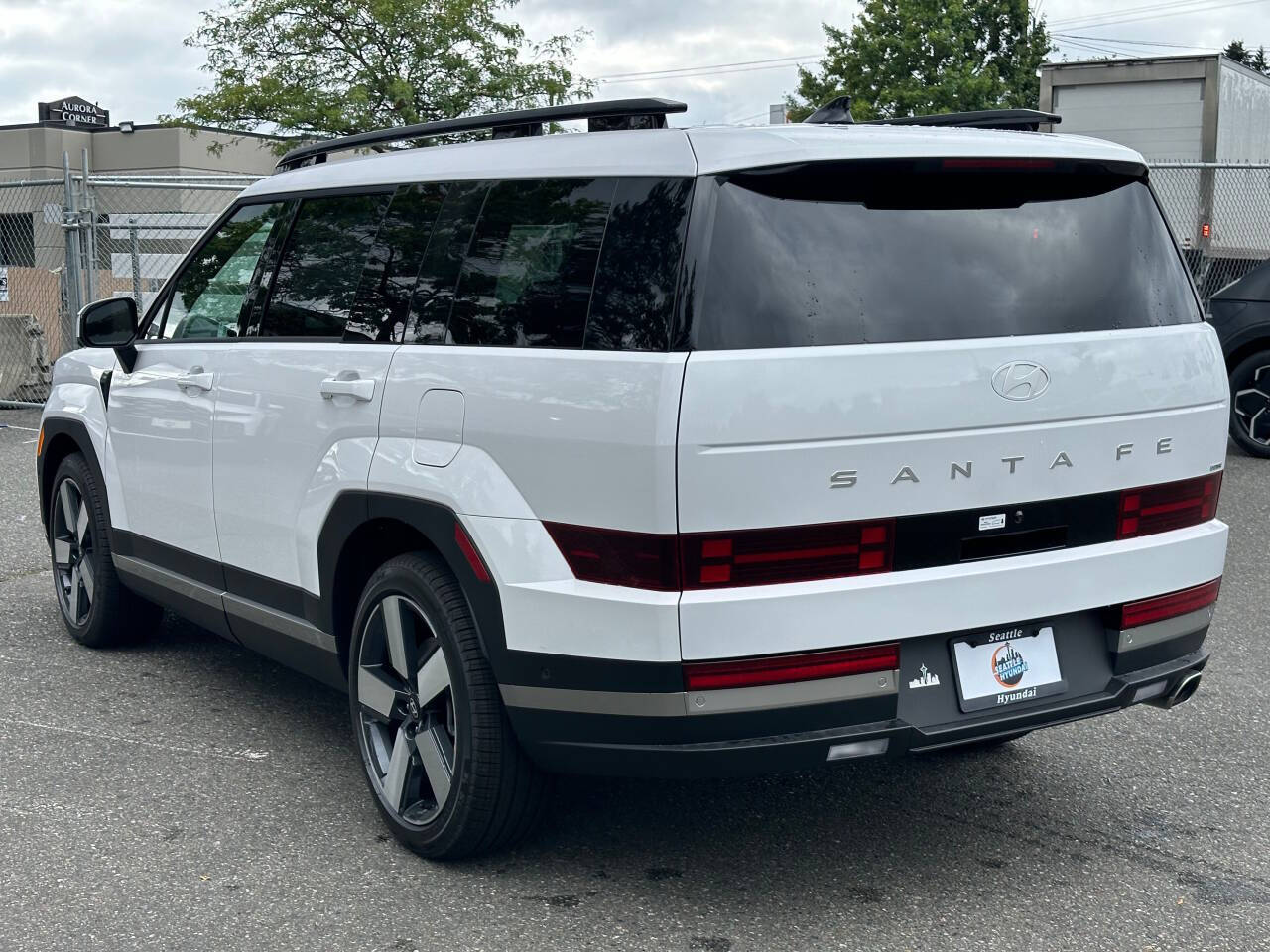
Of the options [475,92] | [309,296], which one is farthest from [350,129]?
[309,296]

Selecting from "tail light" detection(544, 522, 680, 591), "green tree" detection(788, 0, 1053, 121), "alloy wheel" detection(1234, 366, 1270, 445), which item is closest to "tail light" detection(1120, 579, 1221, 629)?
"tail light" detection(544, 522, 680, 591)

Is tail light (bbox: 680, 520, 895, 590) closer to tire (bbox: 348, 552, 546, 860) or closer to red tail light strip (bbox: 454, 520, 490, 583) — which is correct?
red tail light strip (bbox: 454, 520, 490, 583)

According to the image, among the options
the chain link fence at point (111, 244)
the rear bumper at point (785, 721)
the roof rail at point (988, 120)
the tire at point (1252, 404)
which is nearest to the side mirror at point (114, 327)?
the rear bumper at point (785, 721)

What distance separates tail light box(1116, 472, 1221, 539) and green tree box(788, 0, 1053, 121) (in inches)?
1778

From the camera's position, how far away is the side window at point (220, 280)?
16.2ft

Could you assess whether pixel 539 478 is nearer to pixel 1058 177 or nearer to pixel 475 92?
pixel 1058 177

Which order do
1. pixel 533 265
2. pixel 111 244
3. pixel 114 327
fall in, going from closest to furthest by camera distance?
1. pixel 533 265
2. pixel 114 327
3. pixel 111 244

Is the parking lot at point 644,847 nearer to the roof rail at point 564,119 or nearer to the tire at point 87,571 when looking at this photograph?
the tire at point 87,571

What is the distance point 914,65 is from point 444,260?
48419mm

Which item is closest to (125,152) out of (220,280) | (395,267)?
(220,280)

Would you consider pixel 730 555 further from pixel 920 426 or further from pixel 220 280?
pixel 220 280

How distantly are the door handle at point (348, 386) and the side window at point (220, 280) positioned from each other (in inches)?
36.6

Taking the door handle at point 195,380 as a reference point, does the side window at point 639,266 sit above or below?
above

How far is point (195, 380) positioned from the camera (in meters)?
4.93
